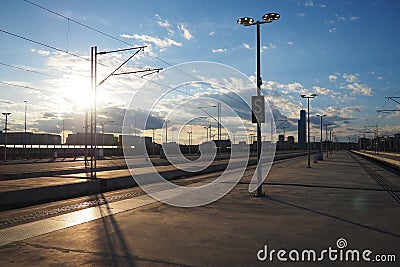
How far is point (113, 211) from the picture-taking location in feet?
42.0

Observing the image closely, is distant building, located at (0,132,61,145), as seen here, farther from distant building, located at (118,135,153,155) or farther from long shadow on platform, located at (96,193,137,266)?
long shadow on platform, located at (96,193,137,266)

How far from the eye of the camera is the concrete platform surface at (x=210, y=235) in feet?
23.9

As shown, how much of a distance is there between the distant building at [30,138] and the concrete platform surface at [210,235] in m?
95.2

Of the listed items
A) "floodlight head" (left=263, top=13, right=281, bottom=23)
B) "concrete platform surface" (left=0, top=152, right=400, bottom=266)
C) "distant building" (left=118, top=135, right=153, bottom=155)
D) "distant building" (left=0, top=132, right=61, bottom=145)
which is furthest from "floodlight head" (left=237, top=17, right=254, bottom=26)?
"distant building" (left=0, top=132, right=61, bottom=145)

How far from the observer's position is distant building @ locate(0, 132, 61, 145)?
98500 mm

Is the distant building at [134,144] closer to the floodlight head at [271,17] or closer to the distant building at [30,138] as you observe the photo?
the distant building at [30,138]

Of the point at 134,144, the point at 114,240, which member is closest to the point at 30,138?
the point at 134,144

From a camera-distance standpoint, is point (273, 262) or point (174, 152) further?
point (174, 152)

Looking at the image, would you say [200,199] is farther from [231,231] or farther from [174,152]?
[174,152]

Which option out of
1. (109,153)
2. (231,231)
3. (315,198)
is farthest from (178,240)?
(109,153)

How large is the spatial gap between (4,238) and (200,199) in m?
7.86

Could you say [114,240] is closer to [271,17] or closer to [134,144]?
[271,17]

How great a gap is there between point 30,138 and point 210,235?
111076 mm

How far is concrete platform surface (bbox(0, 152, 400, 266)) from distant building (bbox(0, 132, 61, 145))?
312 feet
